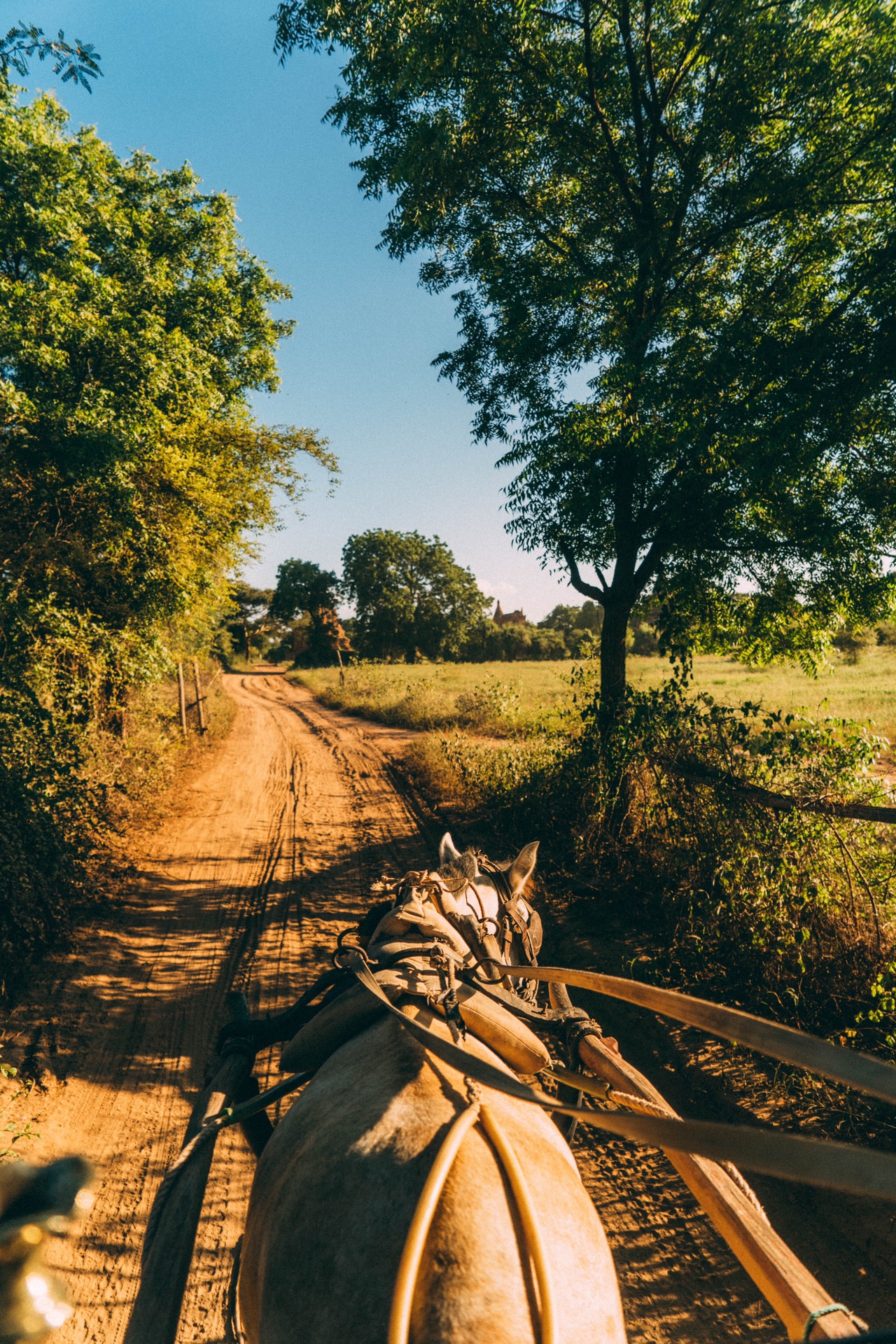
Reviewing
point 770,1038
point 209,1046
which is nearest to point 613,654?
point 209,1046

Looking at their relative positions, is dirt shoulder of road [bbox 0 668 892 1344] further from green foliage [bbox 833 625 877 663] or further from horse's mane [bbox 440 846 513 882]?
green foliage [bbox 833 625 877 663]

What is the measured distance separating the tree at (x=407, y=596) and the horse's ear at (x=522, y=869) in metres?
44.4

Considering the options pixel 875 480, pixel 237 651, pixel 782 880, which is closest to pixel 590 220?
pixel 875 480

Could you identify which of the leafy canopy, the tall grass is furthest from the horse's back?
the leafy canopy

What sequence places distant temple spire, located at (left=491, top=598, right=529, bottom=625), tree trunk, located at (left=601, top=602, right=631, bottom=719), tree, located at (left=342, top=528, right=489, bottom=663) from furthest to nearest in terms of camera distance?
distant temple spire, located at (left=491, top=598, right=529, bottom=625)
tree, located at (left=342, top=528, right=489, bottom=663)
tree trunk, located at (left=601, top=602, right=631, bottom=719)

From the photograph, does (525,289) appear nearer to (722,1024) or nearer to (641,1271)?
(722,1024)

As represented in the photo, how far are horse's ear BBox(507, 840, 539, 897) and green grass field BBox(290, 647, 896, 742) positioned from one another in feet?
14.0

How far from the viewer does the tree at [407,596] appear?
48.4m

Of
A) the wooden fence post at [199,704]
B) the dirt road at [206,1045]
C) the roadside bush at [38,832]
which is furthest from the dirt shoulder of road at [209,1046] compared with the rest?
the wooden fence post at [199,704]

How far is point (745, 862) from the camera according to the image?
4.07 m

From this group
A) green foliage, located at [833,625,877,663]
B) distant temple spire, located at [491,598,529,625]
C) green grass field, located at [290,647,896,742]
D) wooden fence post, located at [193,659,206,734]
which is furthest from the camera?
distant temple spire, located at [491,598,529,625]

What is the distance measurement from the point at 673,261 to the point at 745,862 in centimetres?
562

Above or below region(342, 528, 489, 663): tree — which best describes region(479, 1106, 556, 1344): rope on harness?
below

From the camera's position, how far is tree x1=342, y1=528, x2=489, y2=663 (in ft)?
159
